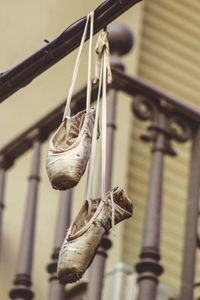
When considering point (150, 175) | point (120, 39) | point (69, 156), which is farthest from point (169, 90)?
point (69, 156)

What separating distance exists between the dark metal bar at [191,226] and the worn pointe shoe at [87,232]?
8.01 feet

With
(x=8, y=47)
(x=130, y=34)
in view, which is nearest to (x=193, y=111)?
(x=130, y=34)

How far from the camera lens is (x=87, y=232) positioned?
3488mm

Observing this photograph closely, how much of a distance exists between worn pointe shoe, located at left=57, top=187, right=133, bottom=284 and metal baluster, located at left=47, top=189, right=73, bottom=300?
6.85 ft

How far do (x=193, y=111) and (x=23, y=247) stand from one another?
1.15m

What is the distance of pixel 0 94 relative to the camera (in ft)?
13.0

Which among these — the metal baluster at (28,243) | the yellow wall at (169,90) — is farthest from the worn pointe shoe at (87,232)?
the yellow wall at (169,90)

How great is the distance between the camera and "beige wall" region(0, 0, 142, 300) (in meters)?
7.48

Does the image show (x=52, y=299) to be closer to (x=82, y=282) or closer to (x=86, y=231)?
(x=82, y=282)

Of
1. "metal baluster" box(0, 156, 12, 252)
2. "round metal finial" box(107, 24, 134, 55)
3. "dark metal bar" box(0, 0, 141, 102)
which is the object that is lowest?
"dark metal bar" box(0, 0, 141, 102)

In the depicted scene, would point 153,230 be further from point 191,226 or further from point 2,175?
point 2,175

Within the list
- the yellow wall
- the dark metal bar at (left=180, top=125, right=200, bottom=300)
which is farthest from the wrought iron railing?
the yellow wall

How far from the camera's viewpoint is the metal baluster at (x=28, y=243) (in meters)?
5.99

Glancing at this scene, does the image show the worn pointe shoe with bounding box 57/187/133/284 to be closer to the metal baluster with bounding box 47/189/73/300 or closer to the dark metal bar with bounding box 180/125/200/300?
the metal baluster with bounding box 47/189/73/300
